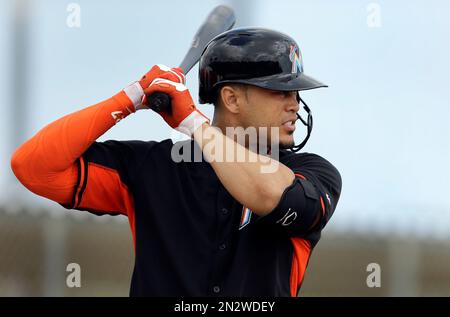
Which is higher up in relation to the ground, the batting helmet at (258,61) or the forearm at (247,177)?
the batting helmet at (258,61)

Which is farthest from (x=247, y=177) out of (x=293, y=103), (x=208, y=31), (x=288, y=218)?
(x=208, y=31)

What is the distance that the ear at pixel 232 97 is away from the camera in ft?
10.8

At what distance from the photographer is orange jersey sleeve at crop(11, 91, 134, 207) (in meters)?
3.08

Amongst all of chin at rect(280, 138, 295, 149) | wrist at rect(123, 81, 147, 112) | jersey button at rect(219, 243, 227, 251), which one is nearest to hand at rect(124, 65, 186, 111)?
wrist at rect(123, 81, 147, 112)

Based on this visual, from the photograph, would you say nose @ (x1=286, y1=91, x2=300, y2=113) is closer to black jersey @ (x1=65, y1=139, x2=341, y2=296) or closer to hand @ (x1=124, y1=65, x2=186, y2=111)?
black jersey @ (x1=65, y1=139, x2=341, y2=296)

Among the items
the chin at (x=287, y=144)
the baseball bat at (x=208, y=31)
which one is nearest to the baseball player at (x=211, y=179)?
the chin at (x=287, y=144)

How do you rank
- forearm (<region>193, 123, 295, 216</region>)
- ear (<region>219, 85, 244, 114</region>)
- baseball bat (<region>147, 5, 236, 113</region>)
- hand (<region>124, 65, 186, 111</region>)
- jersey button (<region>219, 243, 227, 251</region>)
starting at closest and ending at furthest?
forearm (<region>193, 123, 295, 216</region>) < jersey button (<region>219, 243, 227, 251</region>) < hand (<region>124, 65, 186, 111</region>) < ear (<region>219, 85, 244, 114</region>) < baseball bat (<region>147, 5, 236, 113</region>)

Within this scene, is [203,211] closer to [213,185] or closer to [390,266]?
[213,185]

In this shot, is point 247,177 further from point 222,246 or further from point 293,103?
point 293,103

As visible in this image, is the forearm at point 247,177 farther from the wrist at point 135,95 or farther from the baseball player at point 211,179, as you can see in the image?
the wrist at point 135,95

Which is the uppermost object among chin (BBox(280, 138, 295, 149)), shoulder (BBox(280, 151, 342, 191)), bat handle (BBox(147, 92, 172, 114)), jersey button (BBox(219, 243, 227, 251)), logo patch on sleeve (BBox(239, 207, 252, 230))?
bat handle (BBox(147, 92, 172, 114))

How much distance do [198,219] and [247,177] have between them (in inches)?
11.0

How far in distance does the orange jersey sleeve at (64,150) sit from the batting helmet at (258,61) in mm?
378

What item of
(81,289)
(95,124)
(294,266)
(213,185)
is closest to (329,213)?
(294,266)
